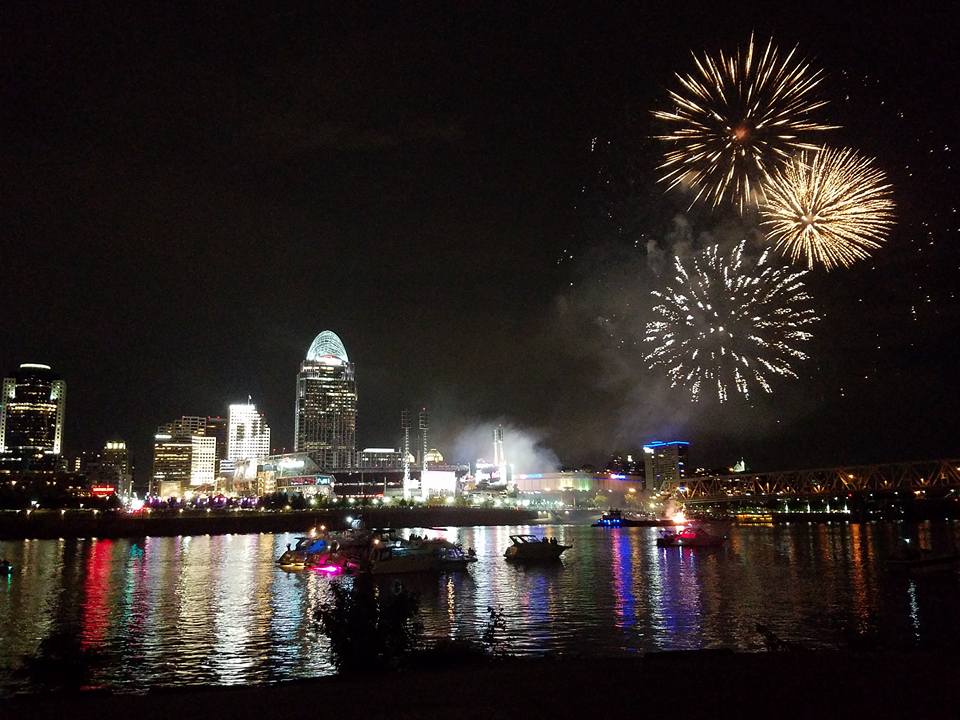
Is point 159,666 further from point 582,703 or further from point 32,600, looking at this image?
point 32,600

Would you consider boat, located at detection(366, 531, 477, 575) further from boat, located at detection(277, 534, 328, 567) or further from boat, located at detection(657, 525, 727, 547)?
boat, located at detection(657, 525, 727, 547)

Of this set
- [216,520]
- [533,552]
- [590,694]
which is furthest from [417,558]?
[216,520]

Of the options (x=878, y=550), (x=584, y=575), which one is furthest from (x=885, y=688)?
(x=878, y=550)

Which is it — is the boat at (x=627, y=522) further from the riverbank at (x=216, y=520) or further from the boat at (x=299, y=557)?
the boat at (x=299, y=557)

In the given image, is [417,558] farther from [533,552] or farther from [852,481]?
[852,481]

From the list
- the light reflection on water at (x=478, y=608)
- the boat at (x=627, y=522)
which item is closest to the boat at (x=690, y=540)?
the light reflection on water at (x=478, y=608)

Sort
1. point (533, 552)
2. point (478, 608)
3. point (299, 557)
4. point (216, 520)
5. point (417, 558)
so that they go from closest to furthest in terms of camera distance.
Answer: point (478, 608) < point (417, 558) < point (299, 557) < point (533, 552) < point (216, 520)

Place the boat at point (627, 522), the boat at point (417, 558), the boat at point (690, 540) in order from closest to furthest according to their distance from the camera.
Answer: the boat at point (417, 558) < the boat at point (690, 540) < the boat at point (627, 522)
